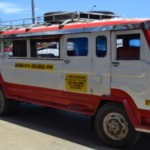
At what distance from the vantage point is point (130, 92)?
706 centimetres

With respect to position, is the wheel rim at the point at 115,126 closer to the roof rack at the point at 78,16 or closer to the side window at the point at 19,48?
the roof rack at the point at 78,16

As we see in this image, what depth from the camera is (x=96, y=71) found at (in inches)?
303

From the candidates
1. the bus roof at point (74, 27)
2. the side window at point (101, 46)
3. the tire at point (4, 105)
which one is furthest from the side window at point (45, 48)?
the tire at point (4, 105)

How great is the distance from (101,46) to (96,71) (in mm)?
478

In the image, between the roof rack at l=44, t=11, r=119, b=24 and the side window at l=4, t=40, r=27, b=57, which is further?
the side window at l=4, t=40, r=27, b=57

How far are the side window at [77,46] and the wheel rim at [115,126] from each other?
4.36ft

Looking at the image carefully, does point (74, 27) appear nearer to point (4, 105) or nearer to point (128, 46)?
point (128, 46)

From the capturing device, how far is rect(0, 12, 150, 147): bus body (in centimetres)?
694

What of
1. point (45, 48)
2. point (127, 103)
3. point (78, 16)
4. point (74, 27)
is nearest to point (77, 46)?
point (74, 27)

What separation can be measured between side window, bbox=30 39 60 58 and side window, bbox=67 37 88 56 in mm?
389

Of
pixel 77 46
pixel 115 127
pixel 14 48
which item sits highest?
pixel 77 46

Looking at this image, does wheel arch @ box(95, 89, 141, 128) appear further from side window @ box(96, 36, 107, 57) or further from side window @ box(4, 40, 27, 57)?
side window @ box(4, 40, 27, 57)

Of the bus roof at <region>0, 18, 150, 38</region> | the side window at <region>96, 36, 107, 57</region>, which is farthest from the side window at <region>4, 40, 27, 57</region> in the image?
the side window at <region>96, 36, 107, 57</region>

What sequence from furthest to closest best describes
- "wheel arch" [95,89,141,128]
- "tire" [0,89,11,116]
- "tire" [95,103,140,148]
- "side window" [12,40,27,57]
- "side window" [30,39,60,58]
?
"tire" [0,89,11,116] → "side window" [12,40,27,57] → "side window" [30,39,60,58] → "tire" [95,103,140,148] → "wheel arch" [95,89,141,128]
